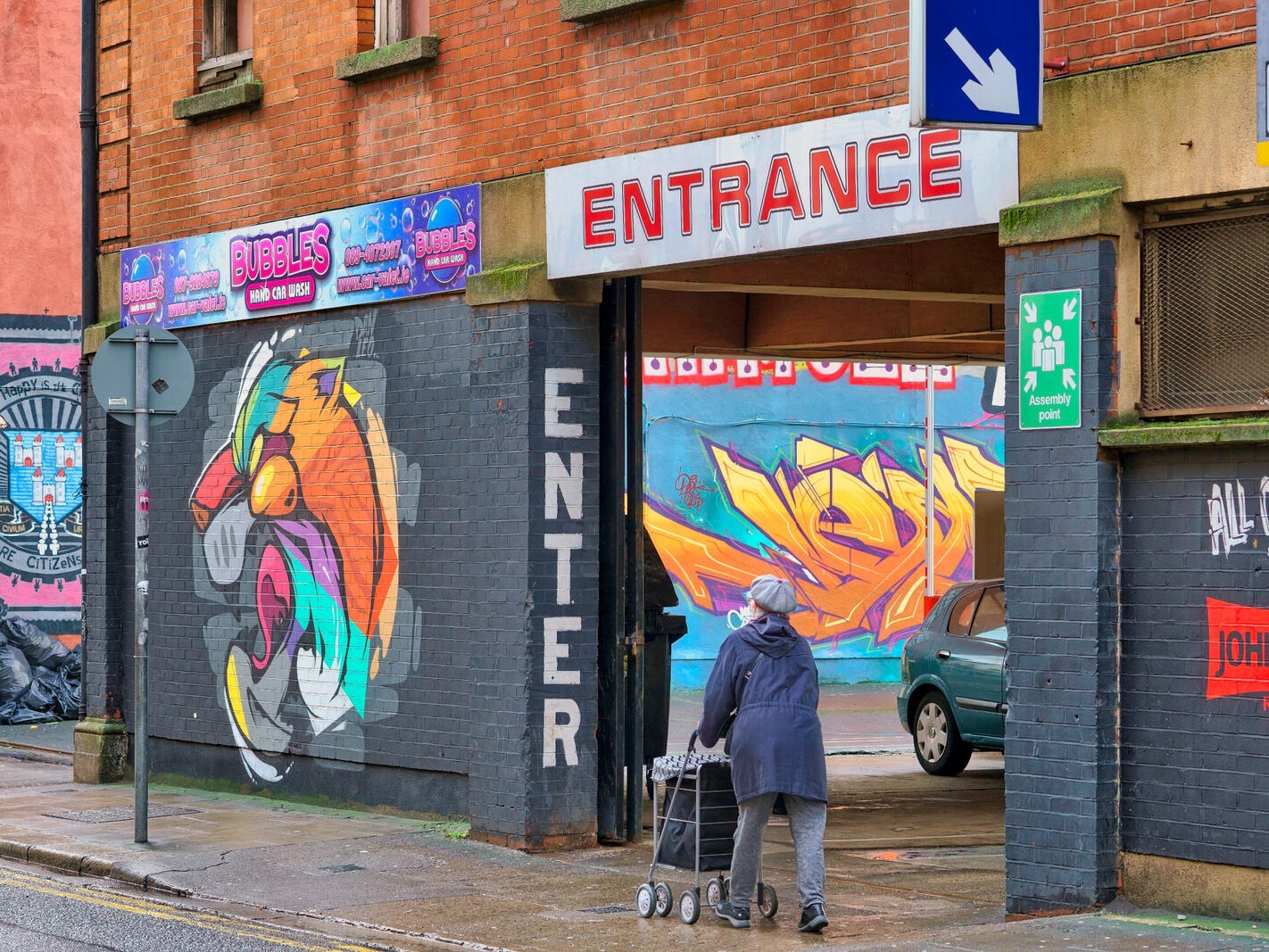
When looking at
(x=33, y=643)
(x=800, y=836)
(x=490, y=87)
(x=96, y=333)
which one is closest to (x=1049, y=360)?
(x=800, y=836)

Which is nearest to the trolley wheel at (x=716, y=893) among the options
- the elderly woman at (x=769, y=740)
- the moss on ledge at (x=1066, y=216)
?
the elderly woman at (x=769, y=740)

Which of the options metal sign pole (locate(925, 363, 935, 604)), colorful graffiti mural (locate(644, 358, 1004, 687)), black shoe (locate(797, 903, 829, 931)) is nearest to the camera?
black shoe (locate(797, 903, 829, 931))

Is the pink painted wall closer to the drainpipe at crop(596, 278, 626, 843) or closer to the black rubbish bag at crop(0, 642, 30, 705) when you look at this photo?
the black rubbish bag at crop(0, 642, 30, 705)

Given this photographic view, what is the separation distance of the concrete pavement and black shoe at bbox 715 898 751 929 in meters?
0.08

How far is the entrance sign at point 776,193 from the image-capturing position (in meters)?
9.25

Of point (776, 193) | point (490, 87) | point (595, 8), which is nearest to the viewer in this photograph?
point (776, 193)

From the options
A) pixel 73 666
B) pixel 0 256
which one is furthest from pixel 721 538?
pixel 0 256

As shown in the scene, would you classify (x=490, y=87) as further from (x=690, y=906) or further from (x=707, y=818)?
(x=690, y=906)

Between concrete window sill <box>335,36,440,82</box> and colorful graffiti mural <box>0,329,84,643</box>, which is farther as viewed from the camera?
colorful graffiti mural <box>0,329,84,643</box>

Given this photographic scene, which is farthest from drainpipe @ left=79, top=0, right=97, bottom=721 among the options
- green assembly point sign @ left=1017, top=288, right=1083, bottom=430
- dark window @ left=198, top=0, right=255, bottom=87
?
green assembly point sign @ left=1017, top=288, right=1083, bottom=430

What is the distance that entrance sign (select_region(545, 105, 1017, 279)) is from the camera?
9.25 m

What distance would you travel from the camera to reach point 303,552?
13586mm

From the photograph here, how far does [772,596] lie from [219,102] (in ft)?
24.1

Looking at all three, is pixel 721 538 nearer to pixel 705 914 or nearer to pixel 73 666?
pixel 73 666
